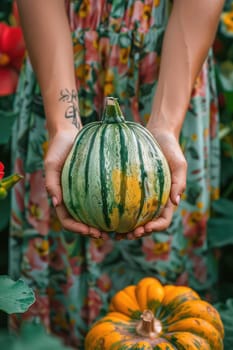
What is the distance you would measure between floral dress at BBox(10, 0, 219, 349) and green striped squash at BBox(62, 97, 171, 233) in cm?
38

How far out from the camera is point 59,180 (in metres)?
1.32

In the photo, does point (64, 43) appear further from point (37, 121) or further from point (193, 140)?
point (193, 140)

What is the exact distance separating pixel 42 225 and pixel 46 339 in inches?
46.0

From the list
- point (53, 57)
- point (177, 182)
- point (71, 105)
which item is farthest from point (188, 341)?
point (53, 57)

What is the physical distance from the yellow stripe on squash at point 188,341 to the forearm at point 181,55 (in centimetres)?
42

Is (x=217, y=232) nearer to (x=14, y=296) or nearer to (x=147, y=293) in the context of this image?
(x=147, y=293)

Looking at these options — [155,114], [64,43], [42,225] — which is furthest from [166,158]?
[42,225]

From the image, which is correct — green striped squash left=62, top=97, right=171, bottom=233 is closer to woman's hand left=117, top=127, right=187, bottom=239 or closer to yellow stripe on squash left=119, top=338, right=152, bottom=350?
woman's hand left=117, top=127, right=187, bottom=239

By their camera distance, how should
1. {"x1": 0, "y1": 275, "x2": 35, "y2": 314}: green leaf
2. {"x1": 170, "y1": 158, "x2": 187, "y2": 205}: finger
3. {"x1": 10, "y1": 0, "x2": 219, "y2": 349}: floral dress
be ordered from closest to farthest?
{"x1": 0, "y1": 275, "x2": 35, "y2": 314}: green leaf → {"x1": 170, "y1": 158, "x2": 187, "y2": 205}: finger → {"x1": 10, "y1": 0, "x2": 219, "y2": 349}: floral dress

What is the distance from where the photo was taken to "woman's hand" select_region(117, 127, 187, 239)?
1295 mm

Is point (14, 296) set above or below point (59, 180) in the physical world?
below

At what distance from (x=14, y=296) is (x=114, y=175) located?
0.31 metres

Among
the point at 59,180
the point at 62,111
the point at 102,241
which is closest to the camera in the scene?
the point at 59,180

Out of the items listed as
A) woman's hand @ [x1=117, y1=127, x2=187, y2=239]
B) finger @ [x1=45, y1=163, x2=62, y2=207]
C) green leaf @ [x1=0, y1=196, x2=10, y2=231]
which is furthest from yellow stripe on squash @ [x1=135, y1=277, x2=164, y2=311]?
green leaf @ [x1=0, y1=196, x2=10, y2=231]
